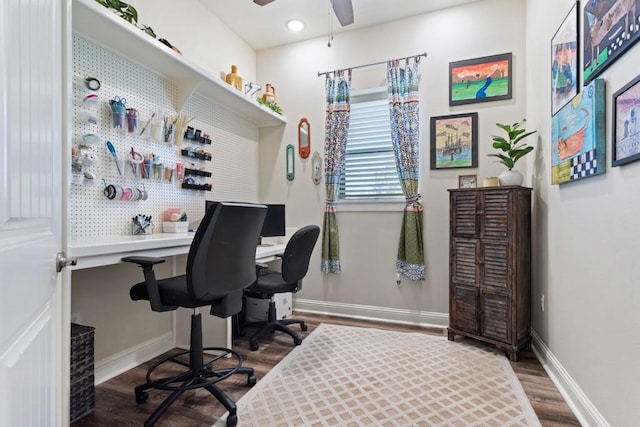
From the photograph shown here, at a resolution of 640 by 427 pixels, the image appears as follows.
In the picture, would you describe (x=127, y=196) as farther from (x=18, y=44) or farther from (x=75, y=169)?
(x=18, y=44)

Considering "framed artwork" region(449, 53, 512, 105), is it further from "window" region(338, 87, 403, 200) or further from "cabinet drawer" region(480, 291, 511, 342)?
"cabinet drawer" region(480, 291, 511, 342)

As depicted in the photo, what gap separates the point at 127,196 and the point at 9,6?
1874 mm

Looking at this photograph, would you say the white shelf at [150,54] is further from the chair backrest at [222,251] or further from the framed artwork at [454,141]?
the framed artwork at [454,141]

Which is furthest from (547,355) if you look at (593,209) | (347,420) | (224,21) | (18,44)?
(224,21)

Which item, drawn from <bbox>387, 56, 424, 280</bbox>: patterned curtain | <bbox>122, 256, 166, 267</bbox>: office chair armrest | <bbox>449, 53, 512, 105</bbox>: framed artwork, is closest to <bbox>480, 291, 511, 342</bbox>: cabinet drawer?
<bbox>387, 56, 424, 280</bbox>: patterned curtain

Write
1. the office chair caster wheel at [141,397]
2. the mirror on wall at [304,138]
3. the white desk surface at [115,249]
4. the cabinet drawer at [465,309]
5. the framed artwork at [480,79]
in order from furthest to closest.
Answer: the mirror on wall at [304,138] < the framed artwork at [480,79] < the cabinet drawer at [465,309] < the office chair caster wheel at [141,397] < the white desk surface at [115,249]

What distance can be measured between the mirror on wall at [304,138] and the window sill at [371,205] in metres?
0.68

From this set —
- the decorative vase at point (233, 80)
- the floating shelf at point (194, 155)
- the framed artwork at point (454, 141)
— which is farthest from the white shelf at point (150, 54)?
the framed artwork at point (454, 141)

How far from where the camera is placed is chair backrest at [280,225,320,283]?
2.47 metres

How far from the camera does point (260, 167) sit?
3.84 metres

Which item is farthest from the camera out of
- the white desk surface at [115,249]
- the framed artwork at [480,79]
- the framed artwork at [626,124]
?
the framed artwork at [480,79]

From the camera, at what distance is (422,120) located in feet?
10.5

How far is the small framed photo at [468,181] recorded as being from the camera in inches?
117

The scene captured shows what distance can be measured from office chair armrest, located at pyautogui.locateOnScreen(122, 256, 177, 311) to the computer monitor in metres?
1.62
